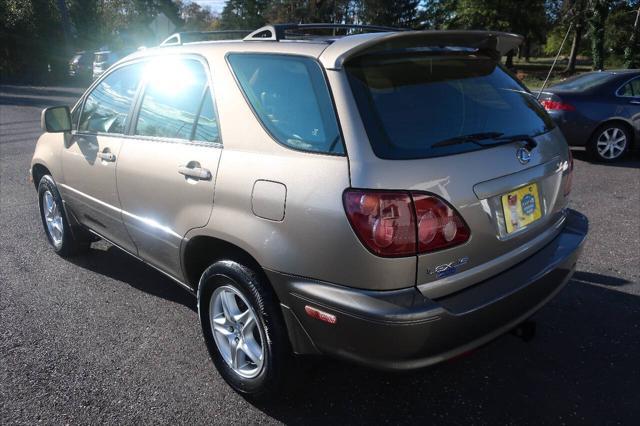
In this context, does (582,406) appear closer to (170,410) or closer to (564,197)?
(564,197)

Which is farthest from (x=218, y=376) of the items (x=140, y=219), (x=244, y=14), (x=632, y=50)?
(x=244, y=14)

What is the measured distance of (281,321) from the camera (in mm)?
2385

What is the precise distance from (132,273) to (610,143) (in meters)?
7.32

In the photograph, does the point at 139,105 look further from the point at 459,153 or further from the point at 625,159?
the point at 625,159

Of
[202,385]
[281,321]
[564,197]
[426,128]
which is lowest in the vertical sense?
[202,385]

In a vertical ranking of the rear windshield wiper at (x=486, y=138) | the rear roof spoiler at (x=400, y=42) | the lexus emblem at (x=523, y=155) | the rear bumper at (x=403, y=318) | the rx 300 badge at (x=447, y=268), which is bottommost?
the rear bumper at (x=403, y=318)

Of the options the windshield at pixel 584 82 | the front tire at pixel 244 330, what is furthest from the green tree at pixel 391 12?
the front tire at pixel 244 330

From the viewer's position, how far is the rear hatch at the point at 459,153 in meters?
2.09

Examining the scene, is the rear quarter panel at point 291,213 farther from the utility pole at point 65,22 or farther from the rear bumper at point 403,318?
the utility pole at point 65,22

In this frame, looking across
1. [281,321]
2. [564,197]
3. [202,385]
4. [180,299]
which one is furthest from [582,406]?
[180,299]

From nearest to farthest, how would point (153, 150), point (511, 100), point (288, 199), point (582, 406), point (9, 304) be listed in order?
1. point (288, 199)
2. point (582, 406)
3. point (511, 100)
4. point (153, 150)
5. point (9, 304)

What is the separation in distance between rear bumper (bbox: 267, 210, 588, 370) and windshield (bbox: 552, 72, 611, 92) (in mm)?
6900

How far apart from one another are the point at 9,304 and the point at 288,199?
2699 mm

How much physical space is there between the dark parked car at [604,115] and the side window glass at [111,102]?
262 inches
